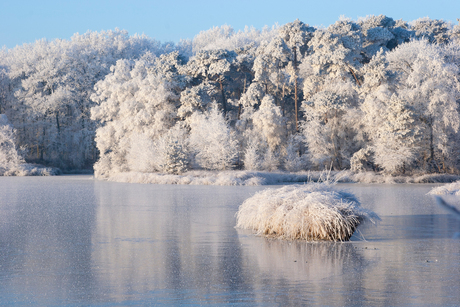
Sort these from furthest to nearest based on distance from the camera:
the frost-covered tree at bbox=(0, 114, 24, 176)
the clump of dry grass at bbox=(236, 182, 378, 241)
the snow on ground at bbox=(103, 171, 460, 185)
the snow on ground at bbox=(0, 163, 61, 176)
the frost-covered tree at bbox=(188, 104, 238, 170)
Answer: the frost-covered tree at bbox=(0, 114, 24, 176), the snow on ground at bbox=(0, 163, 61, 176), the frost-covered tree at bbox=(188, 104, 238, 170), the snow on ground at bbox=(103, 171, 460, 185), the clump of dry grass at bbox=(236, 182, 378, 241)

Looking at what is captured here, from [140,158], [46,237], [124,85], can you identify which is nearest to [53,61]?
[124,85]

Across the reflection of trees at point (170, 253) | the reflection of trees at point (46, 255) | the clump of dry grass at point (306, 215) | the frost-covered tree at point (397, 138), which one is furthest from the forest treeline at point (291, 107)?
the clump of dry grass at point (306, 215)

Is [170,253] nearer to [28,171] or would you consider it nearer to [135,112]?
[135,112]

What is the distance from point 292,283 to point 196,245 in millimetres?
3146

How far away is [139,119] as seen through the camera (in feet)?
126

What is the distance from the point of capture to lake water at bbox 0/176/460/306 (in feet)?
18.7

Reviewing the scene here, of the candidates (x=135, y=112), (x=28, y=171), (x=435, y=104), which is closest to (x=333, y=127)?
(x=435, y=104)

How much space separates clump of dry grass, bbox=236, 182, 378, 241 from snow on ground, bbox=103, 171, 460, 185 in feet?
60.6

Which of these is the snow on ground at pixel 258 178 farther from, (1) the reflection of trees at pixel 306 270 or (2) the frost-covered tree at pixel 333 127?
(1) the reflection of trees at pixel 306 270

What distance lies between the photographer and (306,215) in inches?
377

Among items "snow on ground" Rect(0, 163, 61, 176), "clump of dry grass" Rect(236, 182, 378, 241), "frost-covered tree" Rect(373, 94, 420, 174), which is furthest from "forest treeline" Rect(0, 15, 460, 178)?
"clump of dry grass" Rect(236, 182, 378, 241)

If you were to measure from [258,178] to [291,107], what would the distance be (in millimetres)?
14670

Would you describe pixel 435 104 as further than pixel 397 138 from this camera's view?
Yes

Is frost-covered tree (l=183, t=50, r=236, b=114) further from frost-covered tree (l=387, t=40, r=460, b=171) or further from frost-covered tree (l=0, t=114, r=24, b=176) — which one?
frost-covered tree (l=0, t=114, r=24, b=176)
